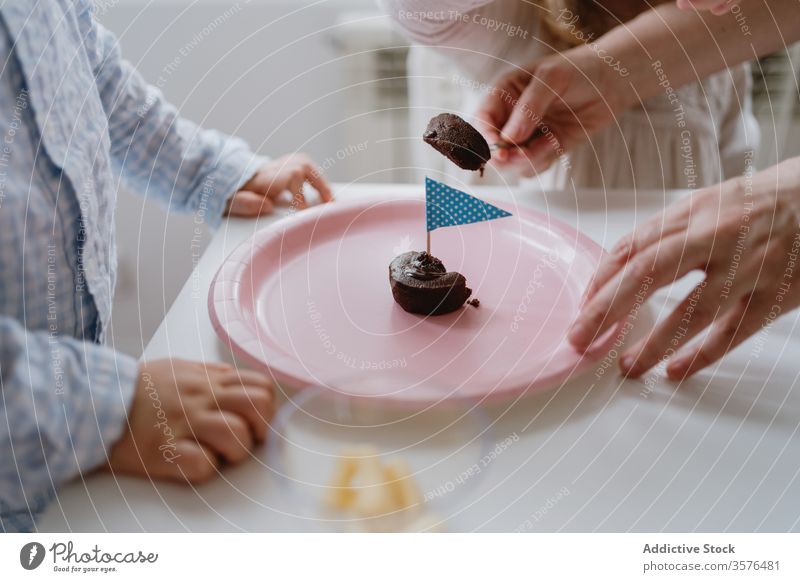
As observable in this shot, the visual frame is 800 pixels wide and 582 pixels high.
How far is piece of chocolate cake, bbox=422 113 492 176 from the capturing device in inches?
19.7

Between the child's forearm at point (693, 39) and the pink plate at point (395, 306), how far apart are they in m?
0.17

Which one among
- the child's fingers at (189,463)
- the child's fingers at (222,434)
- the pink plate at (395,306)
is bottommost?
the child's fingers at (189,463)

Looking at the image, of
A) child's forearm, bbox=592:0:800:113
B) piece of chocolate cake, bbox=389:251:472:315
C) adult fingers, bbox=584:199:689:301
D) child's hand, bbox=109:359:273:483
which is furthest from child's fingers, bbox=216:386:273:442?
child's forearm, bbox=592:0:800:113

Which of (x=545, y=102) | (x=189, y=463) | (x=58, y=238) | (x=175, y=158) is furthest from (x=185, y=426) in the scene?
(x=545, y=102)

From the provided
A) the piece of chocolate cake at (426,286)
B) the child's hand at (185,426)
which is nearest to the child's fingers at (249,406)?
the child's hand at (185,426)

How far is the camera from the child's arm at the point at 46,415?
13.4 inches

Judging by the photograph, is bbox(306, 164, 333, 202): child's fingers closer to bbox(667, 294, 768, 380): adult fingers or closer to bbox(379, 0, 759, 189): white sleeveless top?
bbox(379, 0, 759, 189): white sleeveless top

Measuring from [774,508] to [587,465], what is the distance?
101 mm

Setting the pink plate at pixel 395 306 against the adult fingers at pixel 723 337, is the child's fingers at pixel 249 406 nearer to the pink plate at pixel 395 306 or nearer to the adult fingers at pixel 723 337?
the pink plate at pixel 395 306

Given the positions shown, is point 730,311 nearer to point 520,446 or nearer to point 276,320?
point 520,446

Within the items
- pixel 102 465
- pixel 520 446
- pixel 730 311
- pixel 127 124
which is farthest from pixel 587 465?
pixel 127 124

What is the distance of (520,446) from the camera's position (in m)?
0.39

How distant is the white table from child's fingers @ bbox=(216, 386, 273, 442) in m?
0.02

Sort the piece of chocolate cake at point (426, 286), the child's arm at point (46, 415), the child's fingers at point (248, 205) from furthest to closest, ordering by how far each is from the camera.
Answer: the child's fingers at point (248, 205), the piece of chocolate cake at point (426, 286), the child's arm at point (46, 415)
